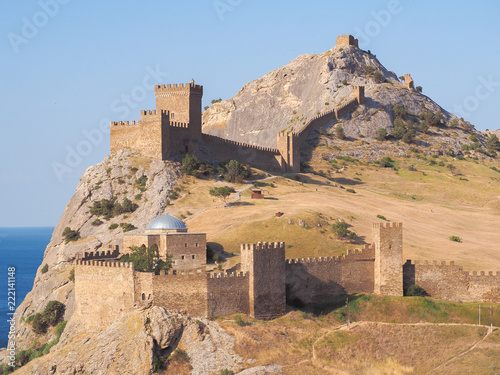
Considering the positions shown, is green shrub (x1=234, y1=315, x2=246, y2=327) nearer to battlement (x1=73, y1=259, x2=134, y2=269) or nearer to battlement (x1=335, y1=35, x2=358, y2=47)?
battlement (x1=73, y1=259, x2=134, y2=269)

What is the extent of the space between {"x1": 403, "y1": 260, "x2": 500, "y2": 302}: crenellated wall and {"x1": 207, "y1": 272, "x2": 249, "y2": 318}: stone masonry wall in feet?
53.0

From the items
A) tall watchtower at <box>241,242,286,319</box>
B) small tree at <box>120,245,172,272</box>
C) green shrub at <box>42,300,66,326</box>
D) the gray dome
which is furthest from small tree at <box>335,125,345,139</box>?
tall watchtower at <box>241,242,286,319</box>

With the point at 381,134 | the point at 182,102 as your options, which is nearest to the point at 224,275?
the point at 182,102

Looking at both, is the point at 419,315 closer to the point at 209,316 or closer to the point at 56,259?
the point at 209,316

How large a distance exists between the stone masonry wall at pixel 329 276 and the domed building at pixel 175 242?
25.5ft

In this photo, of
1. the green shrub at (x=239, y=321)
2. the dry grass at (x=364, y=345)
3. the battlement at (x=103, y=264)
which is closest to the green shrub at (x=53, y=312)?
the battlement at (x=103, y=264)

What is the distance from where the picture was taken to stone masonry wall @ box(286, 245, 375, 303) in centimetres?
6394

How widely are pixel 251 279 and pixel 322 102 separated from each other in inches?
3618

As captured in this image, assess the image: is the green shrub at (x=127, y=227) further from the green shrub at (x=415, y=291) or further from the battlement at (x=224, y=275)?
the green shrub at (x=415, y=291)

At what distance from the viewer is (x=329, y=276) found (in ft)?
216

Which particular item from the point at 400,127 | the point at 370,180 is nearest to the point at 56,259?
the point at 370,180

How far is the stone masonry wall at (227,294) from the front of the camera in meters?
56.3

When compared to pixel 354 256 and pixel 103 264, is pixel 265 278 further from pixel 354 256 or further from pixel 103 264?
pixel 103 264

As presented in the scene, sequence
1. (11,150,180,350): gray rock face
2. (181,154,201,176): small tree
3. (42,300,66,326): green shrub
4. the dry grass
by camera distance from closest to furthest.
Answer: the dry grass, (42,300,66,326): green shrub, (11,150,180,350): gray rock face, (181,154,201,176): small tree
